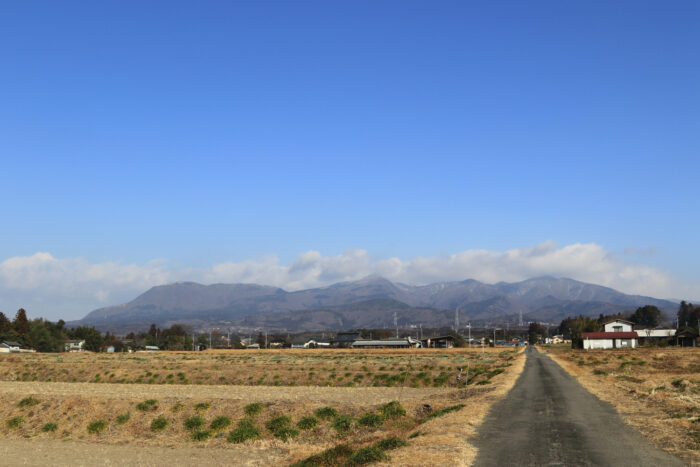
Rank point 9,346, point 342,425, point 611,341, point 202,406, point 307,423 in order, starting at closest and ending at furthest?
point 342,425, point 307,423, point 202,406, point 611,341, point 9,346

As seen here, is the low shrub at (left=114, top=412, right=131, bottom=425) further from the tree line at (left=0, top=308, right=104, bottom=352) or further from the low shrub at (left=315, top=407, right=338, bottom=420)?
the tree line at (left=0, top=308, right=104, bottom=352)

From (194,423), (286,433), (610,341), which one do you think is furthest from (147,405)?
(610,341)

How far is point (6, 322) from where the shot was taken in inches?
7195

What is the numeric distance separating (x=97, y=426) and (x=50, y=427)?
12.9 feet

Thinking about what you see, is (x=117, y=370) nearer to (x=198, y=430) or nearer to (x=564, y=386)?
(x=198, y=430)

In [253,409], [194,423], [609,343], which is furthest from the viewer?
[609,343]

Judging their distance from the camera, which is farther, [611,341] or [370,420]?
[611,341]

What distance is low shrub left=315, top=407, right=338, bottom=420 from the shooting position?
32.9m

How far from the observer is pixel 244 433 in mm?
30906

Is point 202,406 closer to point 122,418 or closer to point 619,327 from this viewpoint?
point 122,418

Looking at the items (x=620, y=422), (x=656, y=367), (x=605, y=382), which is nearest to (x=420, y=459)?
(x=620, y=422)

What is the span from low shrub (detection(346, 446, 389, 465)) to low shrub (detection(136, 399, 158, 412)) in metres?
21.6

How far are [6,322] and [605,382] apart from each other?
19254cm

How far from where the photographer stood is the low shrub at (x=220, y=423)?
32844 millimetres
